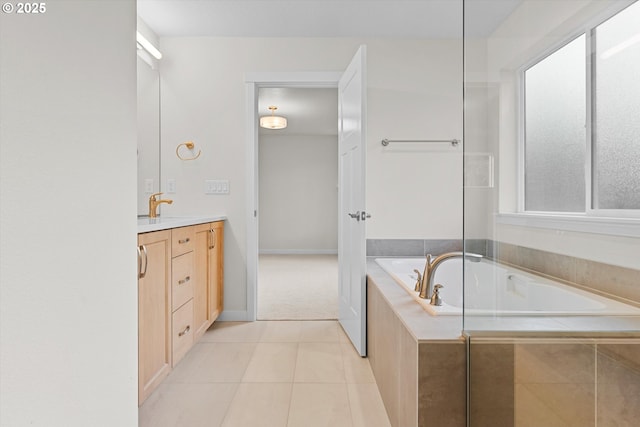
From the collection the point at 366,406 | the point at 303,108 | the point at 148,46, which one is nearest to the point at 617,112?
the point at 366,406

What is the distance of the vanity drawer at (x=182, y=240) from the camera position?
1.97 m

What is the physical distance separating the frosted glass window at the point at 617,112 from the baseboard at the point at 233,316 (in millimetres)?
2684

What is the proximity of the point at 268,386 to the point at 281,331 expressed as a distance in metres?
0.87

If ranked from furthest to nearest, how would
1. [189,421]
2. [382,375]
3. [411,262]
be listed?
[411,262] → [382,375] → [189,421]

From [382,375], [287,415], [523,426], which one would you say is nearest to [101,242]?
[523,426]

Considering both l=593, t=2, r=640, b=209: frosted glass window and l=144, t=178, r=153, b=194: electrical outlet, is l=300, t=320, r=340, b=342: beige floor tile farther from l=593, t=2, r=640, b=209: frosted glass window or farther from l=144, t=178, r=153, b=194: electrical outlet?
l=593, t=2, r=640, b=209: frosted glass window

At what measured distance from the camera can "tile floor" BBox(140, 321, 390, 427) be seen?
165cm

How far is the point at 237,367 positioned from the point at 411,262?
1.46 metres

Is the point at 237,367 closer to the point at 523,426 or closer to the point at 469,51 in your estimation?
the point at 523,426

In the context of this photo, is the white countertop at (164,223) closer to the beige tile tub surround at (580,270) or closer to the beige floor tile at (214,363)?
the beige floor tile at (214,363)

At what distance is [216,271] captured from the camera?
2889 millimetres

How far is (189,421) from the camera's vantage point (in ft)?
5.35

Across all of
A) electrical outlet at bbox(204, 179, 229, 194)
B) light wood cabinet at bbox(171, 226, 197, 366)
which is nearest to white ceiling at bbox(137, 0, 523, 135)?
electrical outlet at bbox(204, 179, 229, 194)

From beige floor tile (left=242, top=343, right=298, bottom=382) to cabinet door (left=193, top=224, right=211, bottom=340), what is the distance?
0.41 metres
